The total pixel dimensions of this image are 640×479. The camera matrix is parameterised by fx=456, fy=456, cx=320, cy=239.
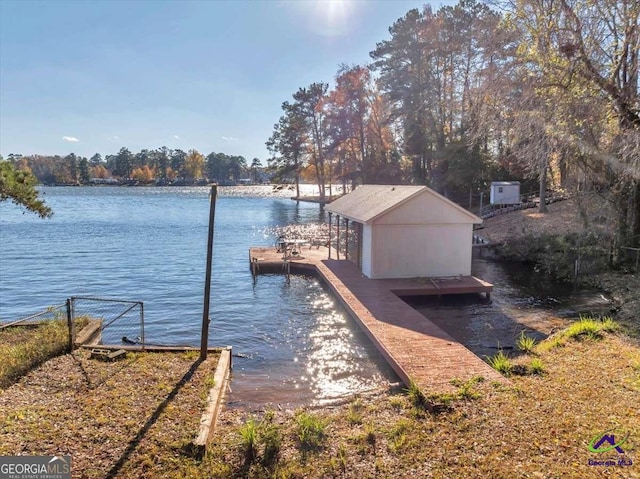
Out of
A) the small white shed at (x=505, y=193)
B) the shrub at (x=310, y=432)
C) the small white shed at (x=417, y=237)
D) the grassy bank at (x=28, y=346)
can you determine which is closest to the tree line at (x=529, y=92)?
the small white shed at (x=505, y=193)

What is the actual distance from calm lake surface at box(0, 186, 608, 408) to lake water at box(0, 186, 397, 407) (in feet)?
0.12

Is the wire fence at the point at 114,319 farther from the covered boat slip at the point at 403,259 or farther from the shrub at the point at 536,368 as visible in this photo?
the shrub at the point at 536,368

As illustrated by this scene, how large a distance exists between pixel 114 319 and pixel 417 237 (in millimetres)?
10077

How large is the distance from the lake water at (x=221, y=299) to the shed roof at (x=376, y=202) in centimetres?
322

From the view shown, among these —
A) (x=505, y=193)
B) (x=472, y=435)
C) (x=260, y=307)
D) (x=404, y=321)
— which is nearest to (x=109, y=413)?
(x=472, y=435)

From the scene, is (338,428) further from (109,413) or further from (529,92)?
(529,92)

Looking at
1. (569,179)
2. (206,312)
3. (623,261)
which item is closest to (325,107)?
(569,179)

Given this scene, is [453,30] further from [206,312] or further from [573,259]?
[206,312]

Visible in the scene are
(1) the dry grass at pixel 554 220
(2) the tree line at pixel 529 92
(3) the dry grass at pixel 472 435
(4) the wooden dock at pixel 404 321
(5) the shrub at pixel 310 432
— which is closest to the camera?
(3) the dry grass at pixel 472 435

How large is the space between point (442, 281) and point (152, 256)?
1669 centimetres

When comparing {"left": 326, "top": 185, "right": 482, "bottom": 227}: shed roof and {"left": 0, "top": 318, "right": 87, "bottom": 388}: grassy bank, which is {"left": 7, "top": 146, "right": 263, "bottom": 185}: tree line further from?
{"left": 0, "top": 318, "right": 87, "bottom": 388}: grassy bank

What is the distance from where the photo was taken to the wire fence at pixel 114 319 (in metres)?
11.2

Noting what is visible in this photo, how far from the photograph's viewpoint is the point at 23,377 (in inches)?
293

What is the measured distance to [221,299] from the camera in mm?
16359
